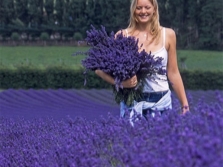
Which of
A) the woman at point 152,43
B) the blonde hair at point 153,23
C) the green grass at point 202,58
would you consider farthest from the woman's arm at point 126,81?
the green grass at point 202,58

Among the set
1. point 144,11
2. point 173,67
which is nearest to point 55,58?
point 173,67

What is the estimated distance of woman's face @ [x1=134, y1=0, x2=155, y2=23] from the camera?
5.33m

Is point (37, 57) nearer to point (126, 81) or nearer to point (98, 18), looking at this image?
point (98, 18)

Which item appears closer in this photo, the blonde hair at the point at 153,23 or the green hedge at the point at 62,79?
the blonde hair at the point at 153,23

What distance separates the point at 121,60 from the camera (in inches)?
204

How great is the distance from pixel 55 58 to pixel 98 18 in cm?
444

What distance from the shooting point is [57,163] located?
4398mm

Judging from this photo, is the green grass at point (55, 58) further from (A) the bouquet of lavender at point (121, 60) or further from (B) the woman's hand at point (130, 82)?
(B) the woman's hand at point (130, 82)

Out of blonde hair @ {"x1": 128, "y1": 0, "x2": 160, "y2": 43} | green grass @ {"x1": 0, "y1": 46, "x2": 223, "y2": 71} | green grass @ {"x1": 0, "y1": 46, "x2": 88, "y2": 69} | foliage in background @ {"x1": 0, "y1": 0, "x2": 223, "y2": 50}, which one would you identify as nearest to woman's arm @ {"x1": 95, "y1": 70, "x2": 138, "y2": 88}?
blonde hair @ {"x1": 128, "y1": 0, "x2": 160, "y2": 43}

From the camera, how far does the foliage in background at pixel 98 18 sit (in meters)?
25.3

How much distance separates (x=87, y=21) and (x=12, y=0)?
125 inches

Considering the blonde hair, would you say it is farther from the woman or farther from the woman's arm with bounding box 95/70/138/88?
the woman's arm with bounding box 95/70/138/88

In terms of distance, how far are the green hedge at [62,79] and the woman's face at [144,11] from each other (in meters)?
20.7

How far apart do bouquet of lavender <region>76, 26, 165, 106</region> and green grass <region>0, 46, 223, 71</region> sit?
21880 mm
